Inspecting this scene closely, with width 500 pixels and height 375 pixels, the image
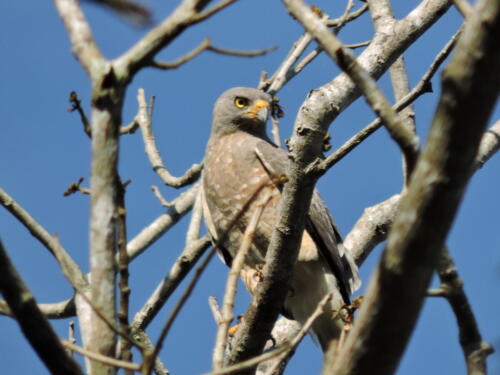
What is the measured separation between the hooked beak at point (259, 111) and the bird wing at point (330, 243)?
94cm

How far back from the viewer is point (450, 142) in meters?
2.14

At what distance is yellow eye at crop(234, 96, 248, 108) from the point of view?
7.46 meters

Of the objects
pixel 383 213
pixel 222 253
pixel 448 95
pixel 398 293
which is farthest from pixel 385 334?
pixel 222 253

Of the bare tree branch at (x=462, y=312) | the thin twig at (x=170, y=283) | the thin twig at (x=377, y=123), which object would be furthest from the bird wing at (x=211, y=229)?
the bare tree branch at (x=462, y=312)

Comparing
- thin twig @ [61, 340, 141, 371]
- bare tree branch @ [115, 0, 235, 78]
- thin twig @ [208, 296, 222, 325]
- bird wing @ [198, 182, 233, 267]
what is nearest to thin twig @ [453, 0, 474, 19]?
bare tree branch @ [115, 0, 235, 78]

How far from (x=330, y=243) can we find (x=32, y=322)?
3.59 metres

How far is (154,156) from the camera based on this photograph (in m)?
7.16

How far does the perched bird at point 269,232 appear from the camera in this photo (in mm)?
6031

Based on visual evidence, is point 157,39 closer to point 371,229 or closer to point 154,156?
point 371,229

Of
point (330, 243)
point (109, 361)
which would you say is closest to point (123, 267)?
point (109, 361)

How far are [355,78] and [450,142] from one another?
2.16 ft

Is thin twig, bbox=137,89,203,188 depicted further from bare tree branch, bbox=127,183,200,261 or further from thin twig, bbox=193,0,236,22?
thin twig, bbox=193,0,236,22

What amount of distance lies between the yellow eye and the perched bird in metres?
0.53

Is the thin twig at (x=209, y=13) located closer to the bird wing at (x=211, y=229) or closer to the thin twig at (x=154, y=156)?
the bird wing at (x=211, y=229)
